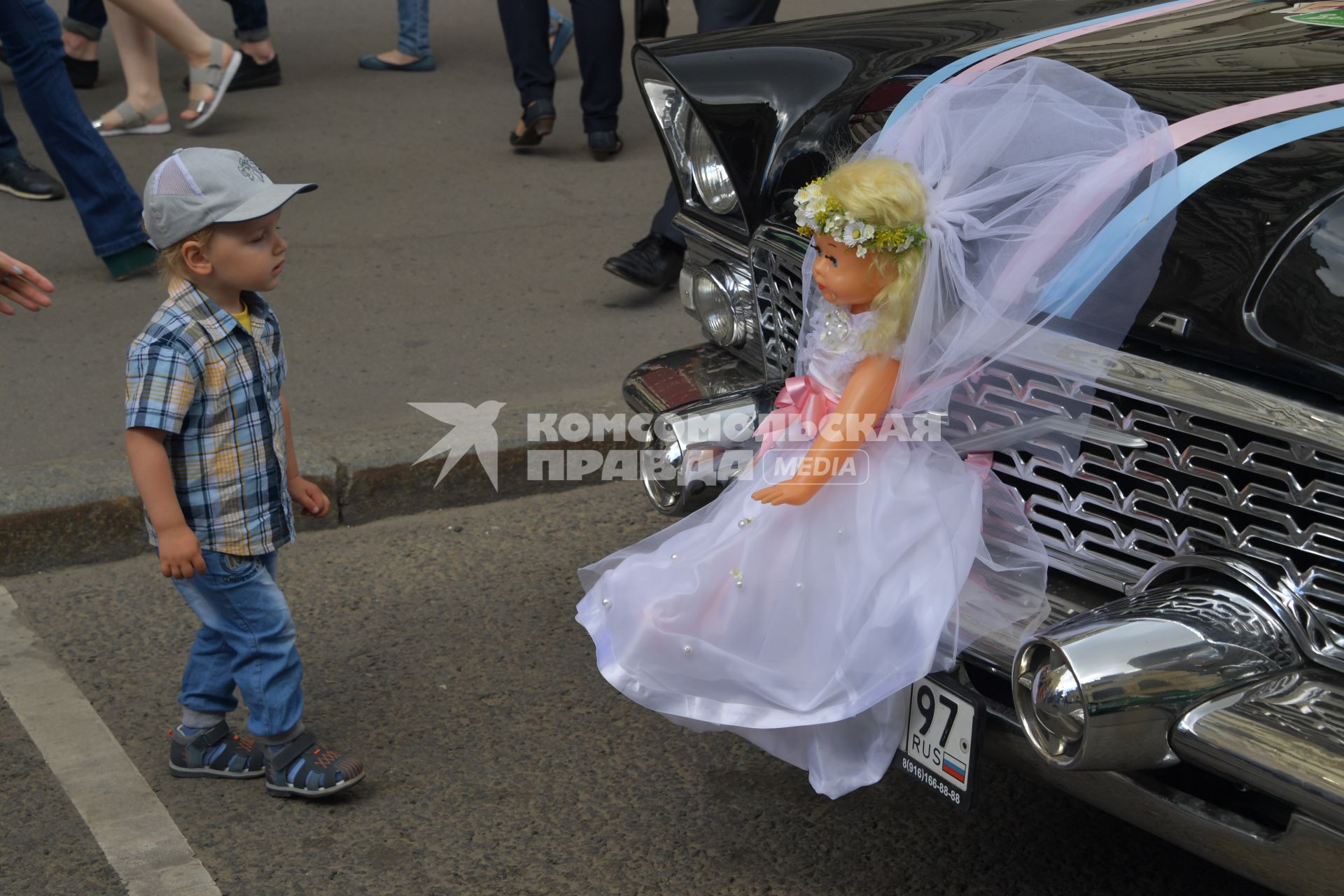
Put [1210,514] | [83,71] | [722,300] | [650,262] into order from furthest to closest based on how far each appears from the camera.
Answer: [83,71]
[650,262]
[722,300]
[1210,514]

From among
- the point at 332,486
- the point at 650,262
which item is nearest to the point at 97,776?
the point at 332,486

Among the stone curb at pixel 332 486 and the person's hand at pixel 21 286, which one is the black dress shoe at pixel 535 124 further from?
the person's hand at pixel 21 286

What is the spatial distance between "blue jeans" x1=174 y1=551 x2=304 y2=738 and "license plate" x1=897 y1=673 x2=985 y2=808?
3.83 feet

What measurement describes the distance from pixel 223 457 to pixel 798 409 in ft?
3.29

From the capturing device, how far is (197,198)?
2.44m

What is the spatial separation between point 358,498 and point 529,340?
42.5 inches

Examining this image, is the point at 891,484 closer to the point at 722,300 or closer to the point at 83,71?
the point at 722,300

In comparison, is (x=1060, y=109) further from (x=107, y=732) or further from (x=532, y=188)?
(x=532, y=188)

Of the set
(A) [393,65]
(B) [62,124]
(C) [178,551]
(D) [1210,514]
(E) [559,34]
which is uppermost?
(D) [1210,514]

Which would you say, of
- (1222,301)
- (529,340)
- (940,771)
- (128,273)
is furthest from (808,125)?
(128,273)

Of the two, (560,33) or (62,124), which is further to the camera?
(560,33)

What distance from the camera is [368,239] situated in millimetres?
5660

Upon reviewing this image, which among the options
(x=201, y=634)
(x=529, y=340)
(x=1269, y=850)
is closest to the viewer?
(x=1269, y=850)
